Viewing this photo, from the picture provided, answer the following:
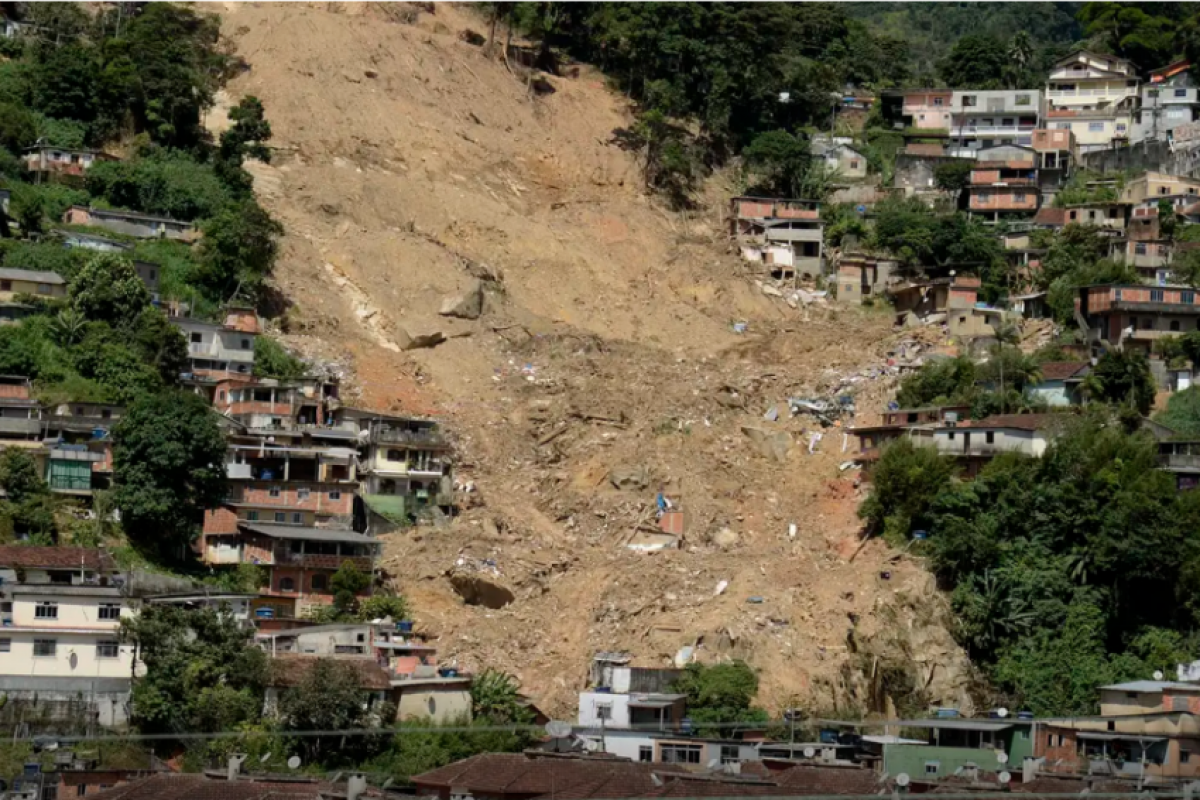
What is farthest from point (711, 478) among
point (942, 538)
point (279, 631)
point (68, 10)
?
point (68, 10)

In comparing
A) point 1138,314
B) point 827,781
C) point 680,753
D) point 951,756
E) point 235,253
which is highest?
point 235,253

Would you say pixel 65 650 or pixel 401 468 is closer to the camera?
pixel 65 650

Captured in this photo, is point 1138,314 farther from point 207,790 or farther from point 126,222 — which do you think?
point 207,790

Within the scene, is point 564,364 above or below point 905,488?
above

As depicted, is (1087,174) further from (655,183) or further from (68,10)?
(68,10)

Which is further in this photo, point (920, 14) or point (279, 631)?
point (920, 14)

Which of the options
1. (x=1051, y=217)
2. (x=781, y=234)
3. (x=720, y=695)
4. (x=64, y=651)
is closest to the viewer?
(x=64, y=651)

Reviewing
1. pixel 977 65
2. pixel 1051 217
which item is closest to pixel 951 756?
pixel 1051 217

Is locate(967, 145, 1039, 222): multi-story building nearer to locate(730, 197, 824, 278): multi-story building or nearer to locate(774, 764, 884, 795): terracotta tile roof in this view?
locate(730, 197, 824, 278): multi-story building
